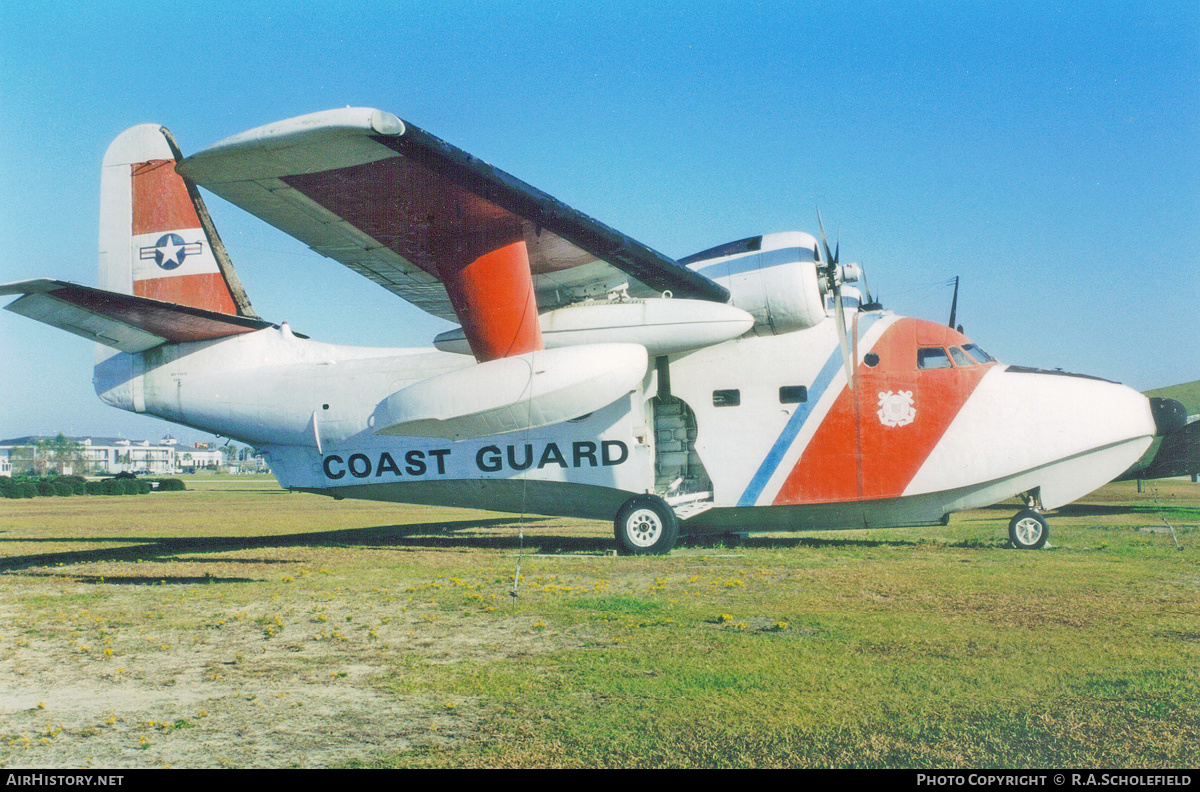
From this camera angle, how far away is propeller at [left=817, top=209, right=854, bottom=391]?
11281 mm

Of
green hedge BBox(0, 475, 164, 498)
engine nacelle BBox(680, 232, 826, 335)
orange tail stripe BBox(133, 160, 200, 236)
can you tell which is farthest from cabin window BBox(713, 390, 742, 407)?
green hedge BBox(0, 475, 164, 498)

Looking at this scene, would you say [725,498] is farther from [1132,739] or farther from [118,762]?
[118,762]

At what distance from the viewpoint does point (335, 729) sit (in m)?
3.99

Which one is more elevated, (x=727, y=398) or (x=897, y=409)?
(x=727, y=398)

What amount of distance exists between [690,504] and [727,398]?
1.65 meters

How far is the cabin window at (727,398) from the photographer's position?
40.1 ft

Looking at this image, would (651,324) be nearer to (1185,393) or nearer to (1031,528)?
(1031,528)

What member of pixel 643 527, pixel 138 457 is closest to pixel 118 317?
pixel 643 527

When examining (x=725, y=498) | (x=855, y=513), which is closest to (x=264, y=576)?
(x=725, y=498)

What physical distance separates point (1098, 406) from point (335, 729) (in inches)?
436

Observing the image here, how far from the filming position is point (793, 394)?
39.4 feet

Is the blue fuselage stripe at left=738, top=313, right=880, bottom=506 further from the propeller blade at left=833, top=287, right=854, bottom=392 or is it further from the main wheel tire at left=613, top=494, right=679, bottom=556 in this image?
the main wheel tire at left=613, top=494, right=679, bottom=556

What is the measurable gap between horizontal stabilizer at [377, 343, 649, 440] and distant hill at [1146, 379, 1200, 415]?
52210mm

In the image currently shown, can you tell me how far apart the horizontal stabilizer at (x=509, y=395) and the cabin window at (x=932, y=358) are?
16.3 ft
